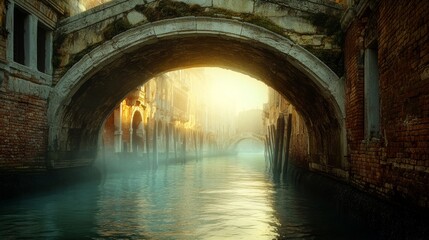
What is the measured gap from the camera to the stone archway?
267 inches

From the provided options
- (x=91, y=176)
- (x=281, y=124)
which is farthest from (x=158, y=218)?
(x=281, y=124)

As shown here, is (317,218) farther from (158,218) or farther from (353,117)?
(158,218)

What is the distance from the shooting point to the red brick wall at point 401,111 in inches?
134

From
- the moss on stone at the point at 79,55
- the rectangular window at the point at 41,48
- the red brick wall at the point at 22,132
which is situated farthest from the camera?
the rectangular window at the point at 41,48

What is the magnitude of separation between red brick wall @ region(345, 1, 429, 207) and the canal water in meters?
0.70

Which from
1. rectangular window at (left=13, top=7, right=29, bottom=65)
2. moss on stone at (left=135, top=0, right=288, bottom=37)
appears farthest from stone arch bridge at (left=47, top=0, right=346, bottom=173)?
rectangular window at (left=13, top=7, right=29, bottom=65)

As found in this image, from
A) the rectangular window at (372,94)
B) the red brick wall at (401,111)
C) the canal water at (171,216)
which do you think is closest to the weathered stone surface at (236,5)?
the red brick wall at (401,111)

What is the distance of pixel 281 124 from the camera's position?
1405cm

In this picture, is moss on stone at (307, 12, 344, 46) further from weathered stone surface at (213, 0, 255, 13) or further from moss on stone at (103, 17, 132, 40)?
moss on stone at (103, 17, 132, 40)

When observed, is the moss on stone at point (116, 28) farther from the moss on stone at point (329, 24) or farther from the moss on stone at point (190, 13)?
the moss on stone at point (329, 24)

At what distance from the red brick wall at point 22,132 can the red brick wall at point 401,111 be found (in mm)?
4842

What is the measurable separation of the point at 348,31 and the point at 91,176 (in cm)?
600

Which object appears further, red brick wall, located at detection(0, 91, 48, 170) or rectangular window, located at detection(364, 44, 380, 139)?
red brick wall, located at detection(0, 91, 48, 170)

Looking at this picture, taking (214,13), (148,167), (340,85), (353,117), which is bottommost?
(148,167)
